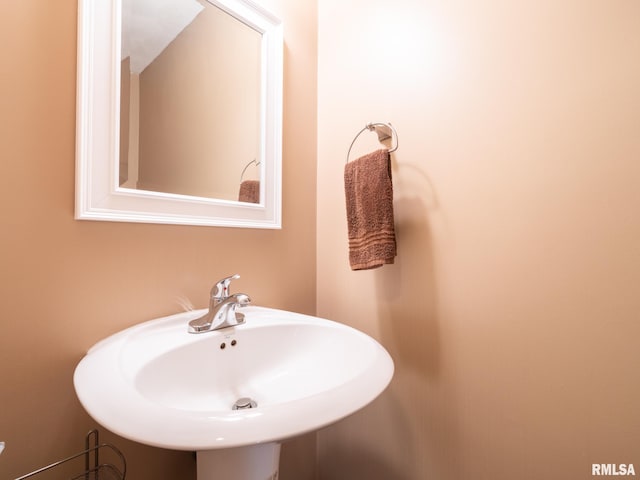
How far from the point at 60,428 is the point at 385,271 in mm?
910

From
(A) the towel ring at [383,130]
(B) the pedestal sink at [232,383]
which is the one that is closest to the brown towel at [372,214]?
(A) the towel ring at [383,130]

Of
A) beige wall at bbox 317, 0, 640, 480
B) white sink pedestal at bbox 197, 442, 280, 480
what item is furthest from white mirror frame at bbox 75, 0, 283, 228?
beige wall at bbox 317, 0, 640, 480

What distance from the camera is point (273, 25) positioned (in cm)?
104

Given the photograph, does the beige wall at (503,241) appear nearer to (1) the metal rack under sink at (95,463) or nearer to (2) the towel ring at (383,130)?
(2) the towel ring at (383,130)

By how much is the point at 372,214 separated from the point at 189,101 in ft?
2.11

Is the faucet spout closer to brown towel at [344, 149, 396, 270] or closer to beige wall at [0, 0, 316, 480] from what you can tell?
beige wall at [0, 0, 316, 480]

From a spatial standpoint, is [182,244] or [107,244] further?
[182,244]

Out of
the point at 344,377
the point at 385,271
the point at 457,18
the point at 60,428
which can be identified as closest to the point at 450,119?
the point at 457,18

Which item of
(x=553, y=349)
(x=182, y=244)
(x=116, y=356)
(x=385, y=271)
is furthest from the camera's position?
(x=385, y=271)

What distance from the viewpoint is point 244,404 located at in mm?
693

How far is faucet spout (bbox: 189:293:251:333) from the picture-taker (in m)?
0.74

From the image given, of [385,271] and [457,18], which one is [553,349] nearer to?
[385,271]

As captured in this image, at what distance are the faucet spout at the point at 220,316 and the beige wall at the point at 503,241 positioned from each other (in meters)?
0.47

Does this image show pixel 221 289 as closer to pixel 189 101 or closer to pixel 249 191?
pixel 249 191
